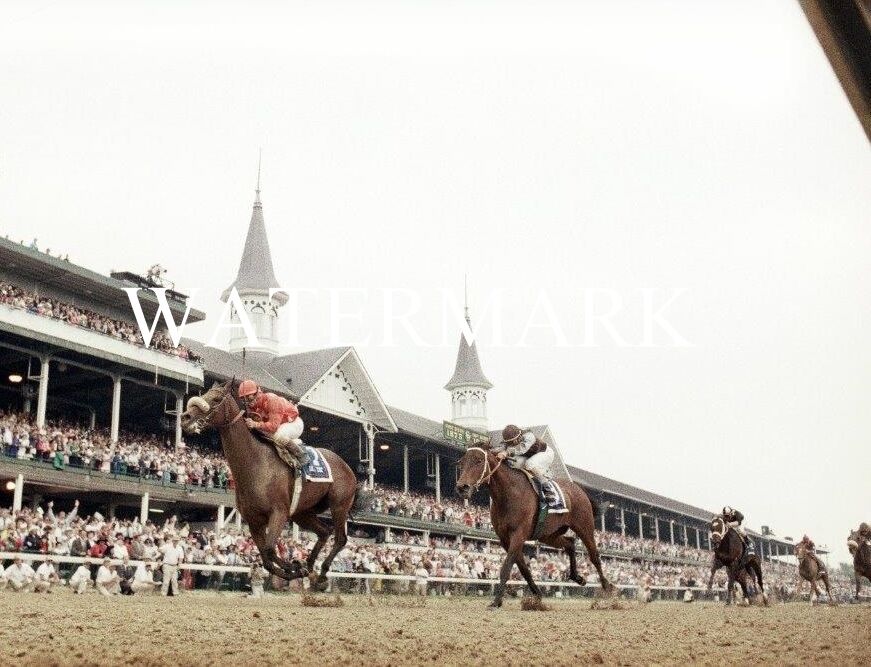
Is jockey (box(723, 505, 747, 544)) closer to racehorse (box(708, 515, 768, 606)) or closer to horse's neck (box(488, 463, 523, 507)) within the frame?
racehorse (box(708, 515, 768, 606))

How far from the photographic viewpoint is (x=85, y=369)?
1162 inches

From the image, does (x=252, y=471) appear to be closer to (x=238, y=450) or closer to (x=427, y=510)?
(x=238, y=450)

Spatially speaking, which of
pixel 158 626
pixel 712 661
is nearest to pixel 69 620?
pixel 158 626

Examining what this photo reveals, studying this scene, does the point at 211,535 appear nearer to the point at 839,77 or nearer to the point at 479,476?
the point at 479,476

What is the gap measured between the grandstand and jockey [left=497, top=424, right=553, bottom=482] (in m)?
5.53

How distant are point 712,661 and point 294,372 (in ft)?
112

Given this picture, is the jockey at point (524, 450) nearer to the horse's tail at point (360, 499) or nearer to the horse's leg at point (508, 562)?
the horse's leg at point (508, 562)

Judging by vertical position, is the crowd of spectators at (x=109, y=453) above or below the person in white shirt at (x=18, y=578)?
above

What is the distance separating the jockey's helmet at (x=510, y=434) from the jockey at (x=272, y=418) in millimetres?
3182

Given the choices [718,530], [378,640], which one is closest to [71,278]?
[718,530]

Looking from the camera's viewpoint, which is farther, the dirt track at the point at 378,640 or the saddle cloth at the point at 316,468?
the saddle cloth at the point at 316,468

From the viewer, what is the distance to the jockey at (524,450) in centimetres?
1368

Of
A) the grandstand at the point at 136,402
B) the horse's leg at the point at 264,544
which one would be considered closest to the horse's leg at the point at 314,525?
the horse's leg at the point at 264,544

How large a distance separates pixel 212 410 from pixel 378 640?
5.63m
